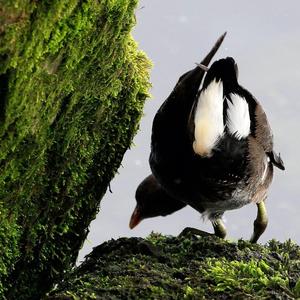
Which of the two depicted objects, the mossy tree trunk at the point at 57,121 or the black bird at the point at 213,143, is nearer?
the mossy tree trunk at the point at 57,121

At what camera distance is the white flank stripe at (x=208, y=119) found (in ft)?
11.0

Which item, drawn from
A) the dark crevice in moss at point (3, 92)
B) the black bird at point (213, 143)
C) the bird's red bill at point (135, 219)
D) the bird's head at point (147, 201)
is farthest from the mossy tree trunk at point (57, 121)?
the bird's red bill at point (135, 219)

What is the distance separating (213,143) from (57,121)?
0.88m

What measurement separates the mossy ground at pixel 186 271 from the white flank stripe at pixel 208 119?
482 millimetres

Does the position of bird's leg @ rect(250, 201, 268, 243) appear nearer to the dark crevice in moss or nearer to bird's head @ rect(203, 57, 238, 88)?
bird's head @ rect(203, 57, 238, 88)

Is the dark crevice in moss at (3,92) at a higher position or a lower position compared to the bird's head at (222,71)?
lower

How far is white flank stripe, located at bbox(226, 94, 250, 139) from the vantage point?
143 inches

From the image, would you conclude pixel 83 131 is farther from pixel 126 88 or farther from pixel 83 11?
pixel 83 11

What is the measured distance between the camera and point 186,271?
2910 millimetres

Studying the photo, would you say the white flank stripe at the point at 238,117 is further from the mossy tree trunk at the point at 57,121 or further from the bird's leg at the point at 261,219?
the bird's leg at the point at 261,219

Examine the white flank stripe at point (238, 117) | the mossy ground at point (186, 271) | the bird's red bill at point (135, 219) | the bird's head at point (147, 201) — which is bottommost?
the mossy ground at point (186, 271)

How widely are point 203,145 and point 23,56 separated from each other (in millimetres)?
1371

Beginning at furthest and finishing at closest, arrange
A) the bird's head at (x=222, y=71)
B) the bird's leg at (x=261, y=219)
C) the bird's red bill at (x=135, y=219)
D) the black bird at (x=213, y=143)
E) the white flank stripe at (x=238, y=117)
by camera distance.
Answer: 1. the bird's red bill at (x=135, y=219)
2. the bird's leg at (x=261, y=219)
3. the white flank stripe at (x=238, y=117)
4. the bird's head at (x=222, y=71)
5. the black bird at (x=213, y=143)

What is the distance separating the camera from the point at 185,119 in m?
3.34
